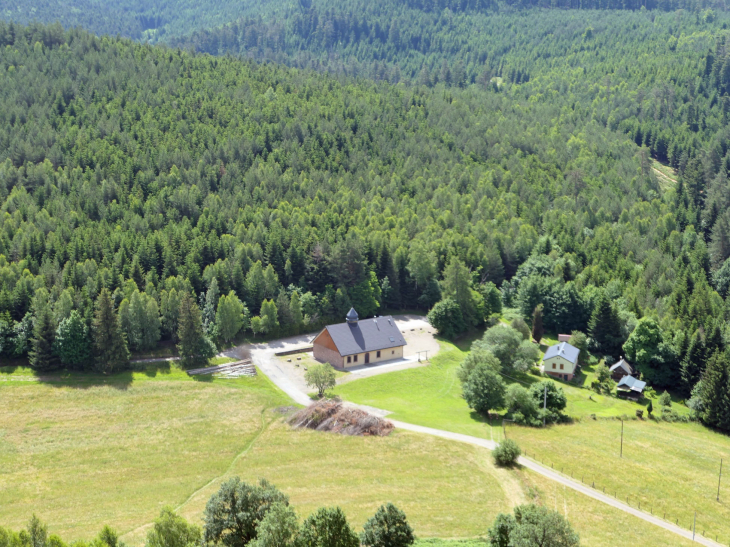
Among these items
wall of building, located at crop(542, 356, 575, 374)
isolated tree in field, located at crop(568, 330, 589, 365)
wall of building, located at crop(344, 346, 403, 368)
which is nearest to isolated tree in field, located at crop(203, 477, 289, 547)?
wall of building, located at crop(344, 346, 403, 368)

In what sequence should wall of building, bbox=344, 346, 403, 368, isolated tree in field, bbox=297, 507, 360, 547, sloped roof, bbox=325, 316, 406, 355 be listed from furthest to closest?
wall of building, bbox=344, 346, 403, 368, sloped roof, bbox=325, 316, 406, 355, isolated tree in field, bbox=297, 507, 360, 547

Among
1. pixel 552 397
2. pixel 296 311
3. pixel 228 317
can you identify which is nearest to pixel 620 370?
pixel 552 397

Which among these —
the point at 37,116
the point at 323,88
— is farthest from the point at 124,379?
the point at 323,88

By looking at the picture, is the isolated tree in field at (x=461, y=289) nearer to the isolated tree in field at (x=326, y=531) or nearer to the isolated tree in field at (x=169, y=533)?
the isolated tree in field at (x=326, y=531)

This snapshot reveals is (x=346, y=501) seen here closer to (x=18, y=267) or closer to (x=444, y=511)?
(x=444, y=511)

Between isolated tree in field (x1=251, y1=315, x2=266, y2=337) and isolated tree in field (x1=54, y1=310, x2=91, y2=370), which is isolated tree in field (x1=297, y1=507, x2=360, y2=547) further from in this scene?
isolated tree in field (x1=251, y1=315, x2=266, y2=337)
